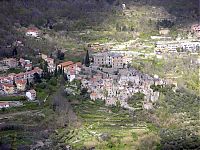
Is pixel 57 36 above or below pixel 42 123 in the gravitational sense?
above

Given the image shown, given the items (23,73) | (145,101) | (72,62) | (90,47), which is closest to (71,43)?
(90,47)

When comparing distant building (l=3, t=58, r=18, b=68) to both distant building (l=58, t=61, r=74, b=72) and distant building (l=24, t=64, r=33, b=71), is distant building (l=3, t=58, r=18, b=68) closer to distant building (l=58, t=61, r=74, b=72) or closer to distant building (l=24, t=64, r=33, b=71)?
distant building (l=24, t=64, r=33, b=71)

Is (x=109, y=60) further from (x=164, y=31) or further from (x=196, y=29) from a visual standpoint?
(x=196, y=29)

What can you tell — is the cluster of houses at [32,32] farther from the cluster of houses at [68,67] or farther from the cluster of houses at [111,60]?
the cluster of houses at [111,60]

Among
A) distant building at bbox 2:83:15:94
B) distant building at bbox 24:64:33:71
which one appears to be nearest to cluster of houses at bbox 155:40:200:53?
distant building at bbox 24:64:33:71

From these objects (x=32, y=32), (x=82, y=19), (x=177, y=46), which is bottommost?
(x=177, y=46)

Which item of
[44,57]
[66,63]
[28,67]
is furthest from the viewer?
[44,57]

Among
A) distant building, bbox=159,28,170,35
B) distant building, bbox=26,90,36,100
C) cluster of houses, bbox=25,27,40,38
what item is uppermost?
cluster of houses, bbox=25,27,40,38

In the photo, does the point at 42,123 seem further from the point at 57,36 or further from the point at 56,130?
the point at 57,36

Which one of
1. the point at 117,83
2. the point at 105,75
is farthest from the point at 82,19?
the point at 117,83
